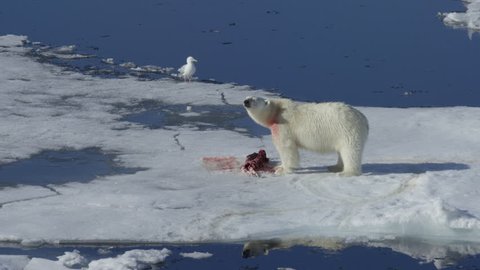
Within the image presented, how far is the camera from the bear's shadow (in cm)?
840

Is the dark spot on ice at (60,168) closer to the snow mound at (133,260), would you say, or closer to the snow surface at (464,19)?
the snow mound at (133,260)

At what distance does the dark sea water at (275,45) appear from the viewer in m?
12.4

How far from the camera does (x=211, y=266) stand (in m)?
6.50

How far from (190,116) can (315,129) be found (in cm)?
308

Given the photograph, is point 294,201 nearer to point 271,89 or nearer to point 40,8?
point 271,89

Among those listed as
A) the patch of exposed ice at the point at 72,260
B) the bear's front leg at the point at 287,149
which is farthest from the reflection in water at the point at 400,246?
the bear's front leg at the point at 287,149

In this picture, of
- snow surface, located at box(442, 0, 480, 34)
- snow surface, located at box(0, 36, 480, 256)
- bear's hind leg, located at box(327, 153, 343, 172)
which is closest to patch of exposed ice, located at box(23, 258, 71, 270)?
snow surface, located at box(0, 36, 480, 256)

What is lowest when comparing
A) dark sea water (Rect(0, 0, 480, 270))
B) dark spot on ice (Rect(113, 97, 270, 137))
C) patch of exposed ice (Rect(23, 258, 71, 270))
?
patch of exposed ice (Rect(23, 258, 71, 270))

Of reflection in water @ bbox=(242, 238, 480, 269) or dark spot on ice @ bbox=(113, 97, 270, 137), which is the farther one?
dark spot on ice @ bbox=(113, 97, 270, 137)

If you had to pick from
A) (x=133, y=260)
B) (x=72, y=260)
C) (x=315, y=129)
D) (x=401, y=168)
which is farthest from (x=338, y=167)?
→ (x=72, y=260)

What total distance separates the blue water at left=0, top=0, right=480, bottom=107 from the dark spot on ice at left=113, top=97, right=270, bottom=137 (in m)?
1.54

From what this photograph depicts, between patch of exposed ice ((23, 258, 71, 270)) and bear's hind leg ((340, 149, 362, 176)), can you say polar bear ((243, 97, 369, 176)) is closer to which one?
bear's hind leg ((340, 149, 362, 176))

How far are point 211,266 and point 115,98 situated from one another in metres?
5.77

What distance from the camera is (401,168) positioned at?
28.0 feet
